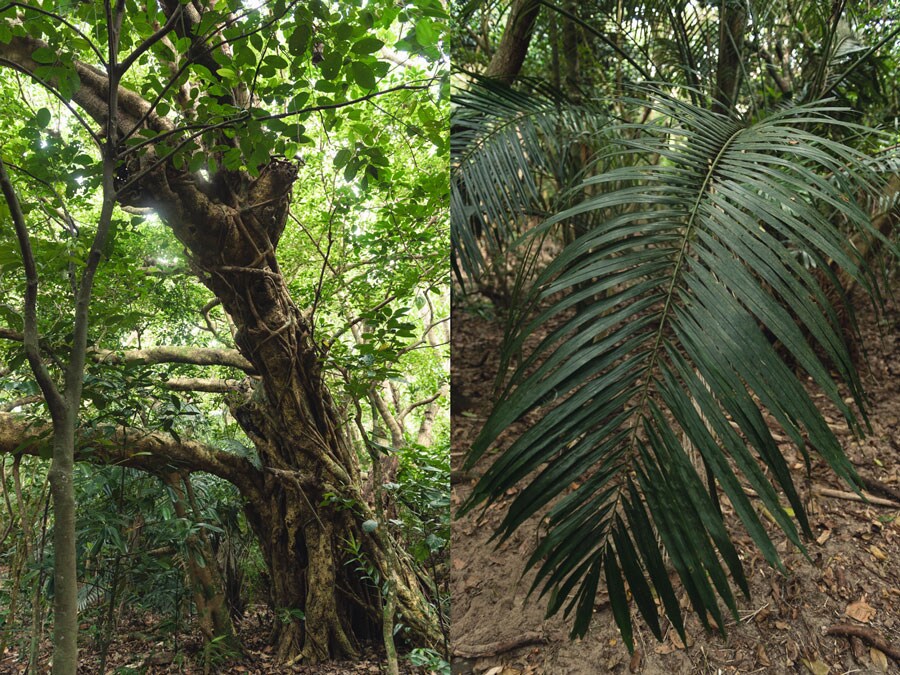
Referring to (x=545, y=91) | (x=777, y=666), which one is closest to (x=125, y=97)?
(x=545, y=91)

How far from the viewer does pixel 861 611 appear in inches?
41.3

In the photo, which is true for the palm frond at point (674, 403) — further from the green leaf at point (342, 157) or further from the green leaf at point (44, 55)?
the green leaf at point (44, 55)

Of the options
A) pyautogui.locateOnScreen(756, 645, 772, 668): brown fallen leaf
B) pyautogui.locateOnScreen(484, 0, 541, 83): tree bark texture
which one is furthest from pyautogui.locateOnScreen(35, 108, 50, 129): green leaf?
pyautogui.locateOnScreen(756, 645, 772, 668): brown fallen leaf

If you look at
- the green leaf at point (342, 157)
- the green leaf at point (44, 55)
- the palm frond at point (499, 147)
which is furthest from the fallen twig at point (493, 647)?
the green leaf at point (44, 55)

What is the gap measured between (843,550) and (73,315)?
4.55 feet

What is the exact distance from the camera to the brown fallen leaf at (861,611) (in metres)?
1.04

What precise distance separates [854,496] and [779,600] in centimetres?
30

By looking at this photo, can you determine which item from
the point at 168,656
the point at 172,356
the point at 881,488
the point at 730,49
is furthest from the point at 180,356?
the point at 730,49

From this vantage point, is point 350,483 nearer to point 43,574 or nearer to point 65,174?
point 43,574

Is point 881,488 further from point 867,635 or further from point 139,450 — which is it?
point 139,450

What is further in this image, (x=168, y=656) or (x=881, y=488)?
(x=881, y=488)

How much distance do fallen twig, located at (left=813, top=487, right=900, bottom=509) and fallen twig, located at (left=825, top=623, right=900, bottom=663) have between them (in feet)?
0.79

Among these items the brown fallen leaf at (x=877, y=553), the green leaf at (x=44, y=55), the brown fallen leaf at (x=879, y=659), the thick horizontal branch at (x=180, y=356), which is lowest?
the brown fallen leaf at (x=879, y=659)

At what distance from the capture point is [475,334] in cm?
179
